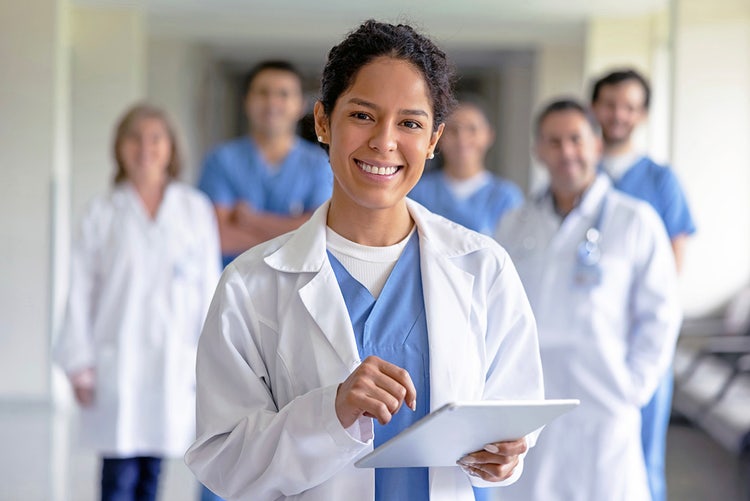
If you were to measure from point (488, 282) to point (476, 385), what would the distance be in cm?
15

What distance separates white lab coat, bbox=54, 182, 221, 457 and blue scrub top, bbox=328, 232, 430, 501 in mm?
2237

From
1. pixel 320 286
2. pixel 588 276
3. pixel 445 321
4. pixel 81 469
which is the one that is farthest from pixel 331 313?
pixel 81 469

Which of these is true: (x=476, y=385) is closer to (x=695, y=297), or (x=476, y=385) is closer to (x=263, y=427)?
(x=263, y=427)

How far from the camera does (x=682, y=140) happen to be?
6.85 metres

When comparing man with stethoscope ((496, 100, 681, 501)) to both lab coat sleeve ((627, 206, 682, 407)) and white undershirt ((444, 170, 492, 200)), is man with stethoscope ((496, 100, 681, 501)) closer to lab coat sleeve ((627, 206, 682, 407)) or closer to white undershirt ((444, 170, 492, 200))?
lab coat sleeve ((627, 206, 682, 407))

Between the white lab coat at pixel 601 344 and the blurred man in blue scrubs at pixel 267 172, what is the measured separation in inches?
39.5

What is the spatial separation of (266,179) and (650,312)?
1472 mm

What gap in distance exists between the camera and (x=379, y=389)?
54.4 inches

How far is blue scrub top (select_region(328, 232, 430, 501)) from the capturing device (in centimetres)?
158

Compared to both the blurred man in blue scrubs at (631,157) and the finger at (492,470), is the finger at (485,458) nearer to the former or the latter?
the finger at (492,470)

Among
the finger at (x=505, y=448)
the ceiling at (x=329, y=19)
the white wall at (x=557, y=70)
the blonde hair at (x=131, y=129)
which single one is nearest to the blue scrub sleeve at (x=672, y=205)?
the blonde hair at (x=131, y=129)

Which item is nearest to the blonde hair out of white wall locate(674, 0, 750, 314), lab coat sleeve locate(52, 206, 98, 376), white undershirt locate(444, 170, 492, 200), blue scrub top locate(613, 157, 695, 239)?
lab coat sleeve locate(52, 206, 98, 376)

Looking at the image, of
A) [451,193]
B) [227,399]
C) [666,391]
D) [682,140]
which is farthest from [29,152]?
[227,399]

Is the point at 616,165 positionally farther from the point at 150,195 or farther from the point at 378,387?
the point at 378,387
